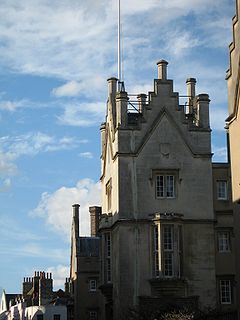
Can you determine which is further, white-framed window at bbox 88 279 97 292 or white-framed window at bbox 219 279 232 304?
white-framed window at bbox 88 279 97 292

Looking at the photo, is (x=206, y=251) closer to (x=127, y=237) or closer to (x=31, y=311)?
(x=127, y=237)

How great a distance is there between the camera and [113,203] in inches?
1861

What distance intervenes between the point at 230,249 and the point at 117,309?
26.2 ft

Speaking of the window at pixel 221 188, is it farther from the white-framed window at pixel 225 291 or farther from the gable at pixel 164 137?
the white-framed window at pixel 225 291

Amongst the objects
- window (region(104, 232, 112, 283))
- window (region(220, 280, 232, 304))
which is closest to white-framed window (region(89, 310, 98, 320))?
window (region(104, 232, 112, 283))

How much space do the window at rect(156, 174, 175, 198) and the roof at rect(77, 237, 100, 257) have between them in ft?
71.2

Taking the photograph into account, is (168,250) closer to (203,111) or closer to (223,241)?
(223,241)

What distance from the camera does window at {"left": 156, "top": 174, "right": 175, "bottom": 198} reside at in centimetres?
4584

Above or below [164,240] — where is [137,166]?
above

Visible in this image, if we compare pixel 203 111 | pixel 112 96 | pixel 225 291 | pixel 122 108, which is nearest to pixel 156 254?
pixel 225 291

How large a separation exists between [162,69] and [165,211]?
8794mm

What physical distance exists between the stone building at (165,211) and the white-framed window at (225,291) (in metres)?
0.06

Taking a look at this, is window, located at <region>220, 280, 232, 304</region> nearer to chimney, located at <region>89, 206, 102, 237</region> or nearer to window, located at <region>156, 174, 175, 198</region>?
window, located at <region>156, 174, 175, 198</region>

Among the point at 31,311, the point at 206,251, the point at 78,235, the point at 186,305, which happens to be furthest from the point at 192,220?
the point at 31,311
